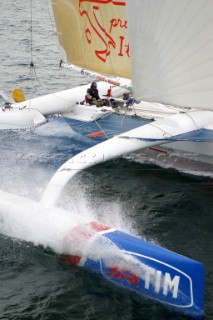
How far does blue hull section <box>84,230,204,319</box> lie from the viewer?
23.9ft

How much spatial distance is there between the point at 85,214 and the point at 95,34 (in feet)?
16.1

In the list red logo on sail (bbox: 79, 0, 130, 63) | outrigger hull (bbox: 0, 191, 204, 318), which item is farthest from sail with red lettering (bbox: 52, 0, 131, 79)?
outrigger hull (bbox: 0, 191, 204, 318)

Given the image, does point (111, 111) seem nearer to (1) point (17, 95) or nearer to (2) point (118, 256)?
(1) point (17, 95)

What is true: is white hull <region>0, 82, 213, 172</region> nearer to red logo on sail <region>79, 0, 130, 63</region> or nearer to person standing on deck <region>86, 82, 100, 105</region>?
person standing on deck <region>86, 82, 100, 105</region>

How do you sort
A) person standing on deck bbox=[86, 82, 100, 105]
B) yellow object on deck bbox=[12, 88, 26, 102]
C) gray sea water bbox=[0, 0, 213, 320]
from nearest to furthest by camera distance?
gray sea water bbox=[0, 0, 213, 320] → person standing on deck bbox=[86, 82, 100, 105] → yellow object on deck bbox=[12, 88, 26, 102]

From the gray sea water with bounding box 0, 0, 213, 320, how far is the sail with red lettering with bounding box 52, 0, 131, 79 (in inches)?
65.6

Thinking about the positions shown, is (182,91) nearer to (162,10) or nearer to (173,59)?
(173,59)

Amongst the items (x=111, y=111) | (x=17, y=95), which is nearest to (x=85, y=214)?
(x=111, y=111)

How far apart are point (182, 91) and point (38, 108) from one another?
508 cm

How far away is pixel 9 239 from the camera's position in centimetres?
918

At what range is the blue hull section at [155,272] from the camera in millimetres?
7273

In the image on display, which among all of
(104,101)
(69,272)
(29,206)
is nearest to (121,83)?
(104,101)

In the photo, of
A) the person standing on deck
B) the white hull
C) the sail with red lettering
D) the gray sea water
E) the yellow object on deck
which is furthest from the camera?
the yellow object on deck

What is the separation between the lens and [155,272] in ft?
24.8
